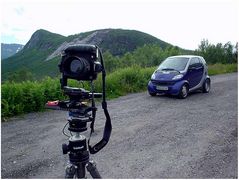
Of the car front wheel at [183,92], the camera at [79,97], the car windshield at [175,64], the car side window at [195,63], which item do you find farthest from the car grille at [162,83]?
the camera at [79,97]

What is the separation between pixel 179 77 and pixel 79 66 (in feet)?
32.8

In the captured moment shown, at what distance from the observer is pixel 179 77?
12258 mm

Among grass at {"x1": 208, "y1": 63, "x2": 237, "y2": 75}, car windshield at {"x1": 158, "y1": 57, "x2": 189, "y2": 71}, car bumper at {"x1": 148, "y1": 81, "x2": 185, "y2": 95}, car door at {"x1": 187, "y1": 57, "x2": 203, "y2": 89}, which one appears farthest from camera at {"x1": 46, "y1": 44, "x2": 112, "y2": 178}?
grass at {"x1": 208, "y1": 63, "x2": 237, "y2": 75}

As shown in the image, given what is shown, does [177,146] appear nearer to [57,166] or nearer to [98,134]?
[98,134]

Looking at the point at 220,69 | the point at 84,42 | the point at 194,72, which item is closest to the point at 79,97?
the point at 194,72

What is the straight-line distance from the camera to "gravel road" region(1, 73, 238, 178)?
4.93 m

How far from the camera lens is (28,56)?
181125 millimetres

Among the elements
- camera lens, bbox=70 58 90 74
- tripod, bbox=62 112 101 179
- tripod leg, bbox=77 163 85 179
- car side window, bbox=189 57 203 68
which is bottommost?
tripod leg, bbox=77 163 85 179

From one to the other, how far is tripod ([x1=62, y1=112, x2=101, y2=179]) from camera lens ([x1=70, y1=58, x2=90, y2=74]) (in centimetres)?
36

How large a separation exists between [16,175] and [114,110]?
17.6 feet

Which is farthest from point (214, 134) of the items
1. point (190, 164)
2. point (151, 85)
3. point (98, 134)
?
point (151, 85)

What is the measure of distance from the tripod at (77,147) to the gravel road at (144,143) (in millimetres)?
1978

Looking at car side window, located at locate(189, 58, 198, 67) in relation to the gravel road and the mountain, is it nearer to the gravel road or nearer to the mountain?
the gravel road

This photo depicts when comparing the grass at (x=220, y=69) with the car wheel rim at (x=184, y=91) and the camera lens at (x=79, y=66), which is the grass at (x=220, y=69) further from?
the camera lens at (x=79, y=66)
